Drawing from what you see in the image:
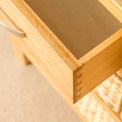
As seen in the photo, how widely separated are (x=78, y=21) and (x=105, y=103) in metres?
0.31

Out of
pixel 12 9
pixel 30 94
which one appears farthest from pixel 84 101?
pixel 12 9

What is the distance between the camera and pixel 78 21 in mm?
711

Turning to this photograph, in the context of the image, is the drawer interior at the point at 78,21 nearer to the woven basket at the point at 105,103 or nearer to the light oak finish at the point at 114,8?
the light oak finish at the point at 114,8

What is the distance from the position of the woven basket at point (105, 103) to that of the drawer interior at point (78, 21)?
0.15m

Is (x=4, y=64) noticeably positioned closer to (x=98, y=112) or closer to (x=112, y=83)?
(x=98, y=112)

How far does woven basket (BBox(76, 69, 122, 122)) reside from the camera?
838mm

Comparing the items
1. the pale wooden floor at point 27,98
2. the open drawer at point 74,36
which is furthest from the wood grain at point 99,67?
the pale wooden floor at point 27,98

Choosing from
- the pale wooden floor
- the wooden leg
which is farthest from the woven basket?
the wooden leg

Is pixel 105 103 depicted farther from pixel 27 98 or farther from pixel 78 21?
pixel 27 98

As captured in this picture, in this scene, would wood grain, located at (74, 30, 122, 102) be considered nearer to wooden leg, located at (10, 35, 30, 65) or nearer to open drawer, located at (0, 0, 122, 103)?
open drawer, located at (0, 0, 122, 103)

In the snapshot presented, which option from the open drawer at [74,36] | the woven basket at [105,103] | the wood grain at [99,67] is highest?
the open drawer at [74,36]

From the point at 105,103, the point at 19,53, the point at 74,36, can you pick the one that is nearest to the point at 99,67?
the point at 74,36

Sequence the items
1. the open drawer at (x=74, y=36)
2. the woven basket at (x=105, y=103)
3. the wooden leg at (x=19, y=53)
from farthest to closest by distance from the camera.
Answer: the wooden leg at (x=19, y=53) < the woven basket at (x=105, y=103) < the open drawer at (x=74, y=36)

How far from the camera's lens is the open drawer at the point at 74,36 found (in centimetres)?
59
